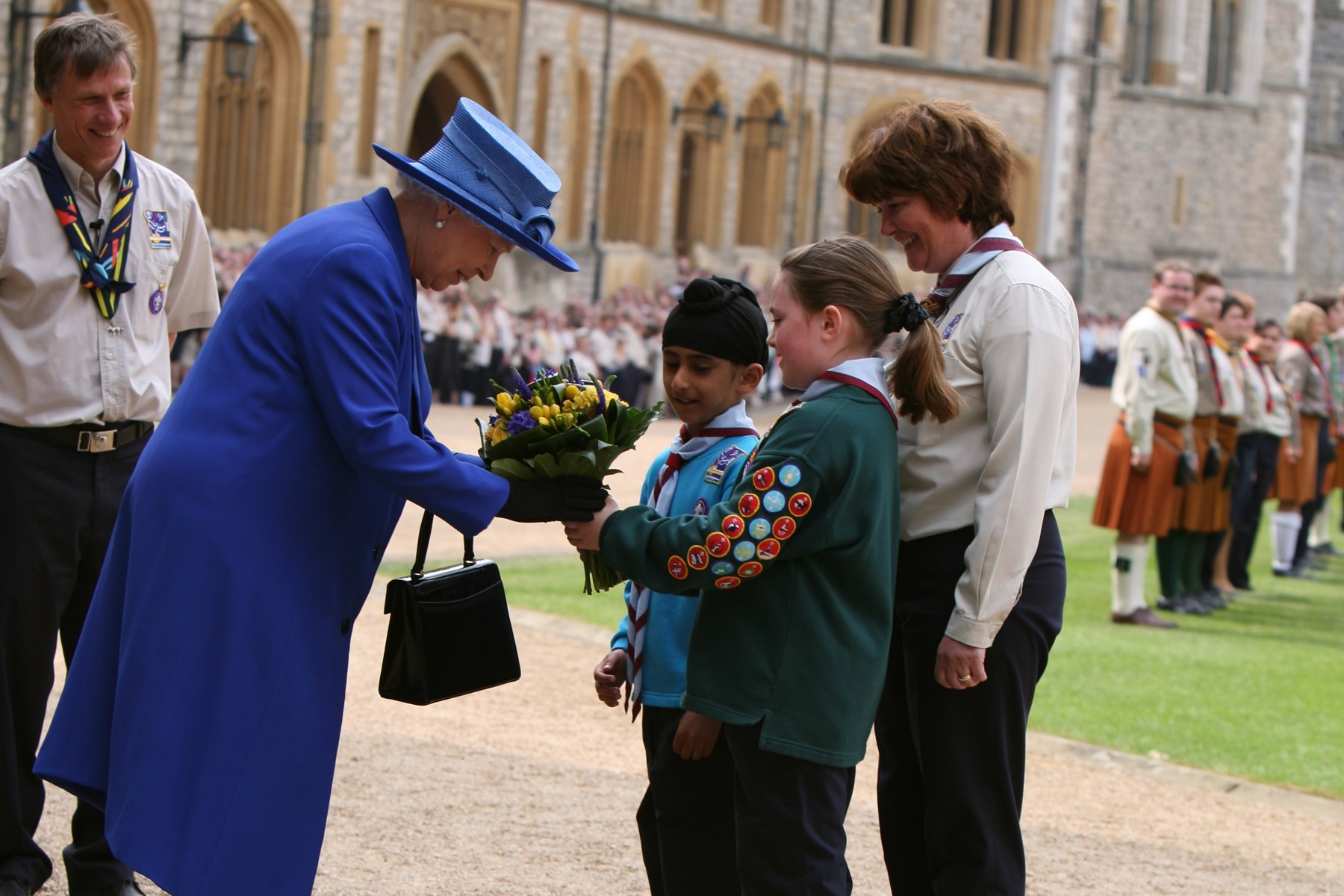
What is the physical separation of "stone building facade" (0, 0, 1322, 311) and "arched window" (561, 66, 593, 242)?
42 millimetres

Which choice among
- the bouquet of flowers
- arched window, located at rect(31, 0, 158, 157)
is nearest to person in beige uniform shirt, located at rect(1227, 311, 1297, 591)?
the bouquet of flowers

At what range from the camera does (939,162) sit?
2.93 meters

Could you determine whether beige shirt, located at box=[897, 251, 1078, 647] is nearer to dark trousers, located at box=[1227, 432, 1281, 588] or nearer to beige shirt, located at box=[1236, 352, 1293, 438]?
beige shirt, located at box=[1236, 352, 1293, 438]

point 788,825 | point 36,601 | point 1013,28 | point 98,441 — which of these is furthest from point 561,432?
point 1013,28

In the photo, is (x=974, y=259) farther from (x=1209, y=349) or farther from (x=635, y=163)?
(x=635, y=163)

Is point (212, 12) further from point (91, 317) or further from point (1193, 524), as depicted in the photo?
point (91, 317)

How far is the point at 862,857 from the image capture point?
4355 millimetres

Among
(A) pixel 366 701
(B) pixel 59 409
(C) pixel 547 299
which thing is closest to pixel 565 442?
(B) pixel 59 409

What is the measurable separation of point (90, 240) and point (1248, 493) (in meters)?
8.63

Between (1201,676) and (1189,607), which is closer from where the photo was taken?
(1201,676)

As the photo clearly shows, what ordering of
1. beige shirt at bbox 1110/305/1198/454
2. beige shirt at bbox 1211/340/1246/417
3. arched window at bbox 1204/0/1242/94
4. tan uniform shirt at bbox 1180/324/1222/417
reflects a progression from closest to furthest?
1. beige shirt at bbox 1110/305/1198/454
2. tan uniform shirt at bbox 1180/324/1222/417
3. beige shirt at bbox 1211/340/1246/417
4. arched window at bbox 1204/0/1242/94

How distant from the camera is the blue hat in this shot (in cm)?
273

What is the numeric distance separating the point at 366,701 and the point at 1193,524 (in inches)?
207

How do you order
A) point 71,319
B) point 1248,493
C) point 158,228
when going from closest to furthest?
1. point 71,319
2. point 158,228
3. point 1248,493
